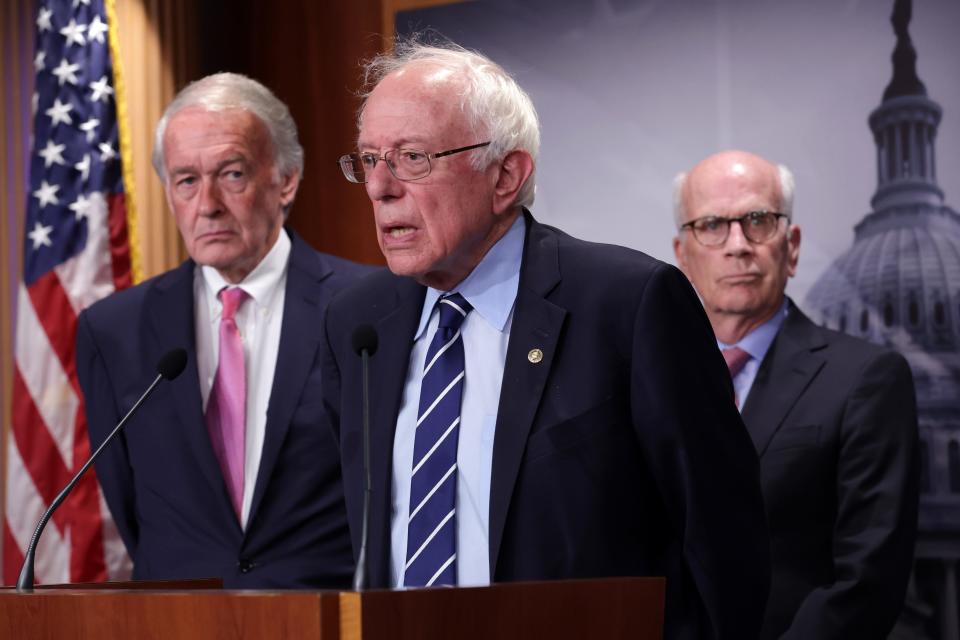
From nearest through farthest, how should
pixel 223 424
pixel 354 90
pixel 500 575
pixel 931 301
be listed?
pixel 500 575, pixel 223 424, pixel 931 301, pixel 354 90

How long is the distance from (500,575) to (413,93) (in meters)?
0.93

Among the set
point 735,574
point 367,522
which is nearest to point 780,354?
point 735,574

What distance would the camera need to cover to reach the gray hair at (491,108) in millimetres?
2520

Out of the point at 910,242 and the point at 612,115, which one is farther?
the point at 612,115

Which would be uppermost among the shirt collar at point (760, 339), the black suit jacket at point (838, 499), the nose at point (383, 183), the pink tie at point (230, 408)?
the nose at point (383, 183)

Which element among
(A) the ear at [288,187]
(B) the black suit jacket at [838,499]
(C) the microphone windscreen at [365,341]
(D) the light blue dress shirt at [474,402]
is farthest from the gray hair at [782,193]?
(C) the microphone windscreen at [365,341]

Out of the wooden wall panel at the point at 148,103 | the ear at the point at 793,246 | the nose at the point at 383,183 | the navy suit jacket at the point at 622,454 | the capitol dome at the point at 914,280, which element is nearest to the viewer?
the navy suit jacket at the point at 622,454

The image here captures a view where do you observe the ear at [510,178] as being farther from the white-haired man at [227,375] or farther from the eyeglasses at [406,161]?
the white-haired man at [227,375]

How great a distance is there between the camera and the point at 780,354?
347 cm

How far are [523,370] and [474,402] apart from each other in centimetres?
12

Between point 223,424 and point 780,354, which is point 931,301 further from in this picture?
point 223,424

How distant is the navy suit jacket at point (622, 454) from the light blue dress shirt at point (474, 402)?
3 centimetres

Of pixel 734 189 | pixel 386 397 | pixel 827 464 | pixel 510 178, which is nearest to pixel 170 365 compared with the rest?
pixel 386 397

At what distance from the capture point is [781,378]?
3404 millimetres
